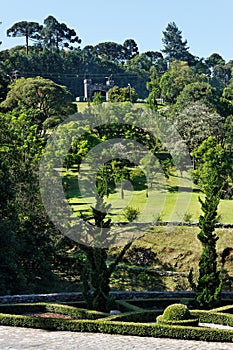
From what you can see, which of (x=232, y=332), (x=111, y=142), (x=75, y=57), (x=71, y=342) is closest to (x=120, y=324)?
(x=71, y=342)

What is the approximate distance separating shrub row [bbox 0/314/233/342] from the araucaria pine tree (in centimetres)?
574

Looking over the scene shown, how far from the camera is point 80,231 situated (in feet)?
108

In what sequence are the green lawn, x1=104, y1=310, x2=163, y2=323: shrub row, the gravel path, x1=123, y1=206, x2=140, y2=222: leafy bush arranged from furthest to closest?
the green lawn, x1=123, y1=206, x2=140, y2=222: leafy bush, x1=104, y1=310, x2=163, y2=323: shrub row, the gravel path

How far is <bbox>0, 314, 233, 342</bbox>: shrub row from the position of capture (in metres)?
15.5

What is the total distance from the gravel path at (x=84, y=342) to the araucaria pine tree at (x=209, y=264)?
6122 mm

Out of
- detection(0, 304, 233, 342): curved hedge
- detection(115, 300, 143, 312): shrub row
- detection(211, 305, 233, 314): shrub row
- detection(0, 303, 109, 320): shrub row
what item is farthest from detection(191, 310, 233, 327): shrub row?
detection(0, 303, 109, 320): shrub row

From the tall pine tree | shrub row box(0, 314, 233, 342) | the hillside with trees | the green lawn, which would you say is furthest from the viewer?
the tall pine tree

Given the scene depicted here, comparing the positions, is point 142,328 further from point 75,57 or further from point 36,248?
point 75,57

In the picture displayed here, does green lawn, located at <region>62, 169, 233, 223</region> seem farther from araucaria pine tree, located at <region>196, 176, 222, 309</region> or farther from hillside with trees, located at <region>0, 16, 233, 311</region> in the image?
araucaria pine tree, located at <region>196, 176, 222, 309</region>

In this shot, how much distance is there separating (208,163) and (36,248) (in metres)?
18.4

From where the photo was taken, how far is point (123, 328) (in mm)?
16203

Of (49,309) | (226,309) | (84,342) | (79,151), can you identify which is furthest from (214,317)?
(79,151)

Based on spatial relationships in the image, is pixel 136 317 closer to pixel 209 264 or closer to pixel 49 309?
pixel 49 309

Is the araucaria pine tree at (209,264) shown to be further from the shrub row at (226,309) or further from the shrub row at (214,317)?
the shrub row at (214,317)
